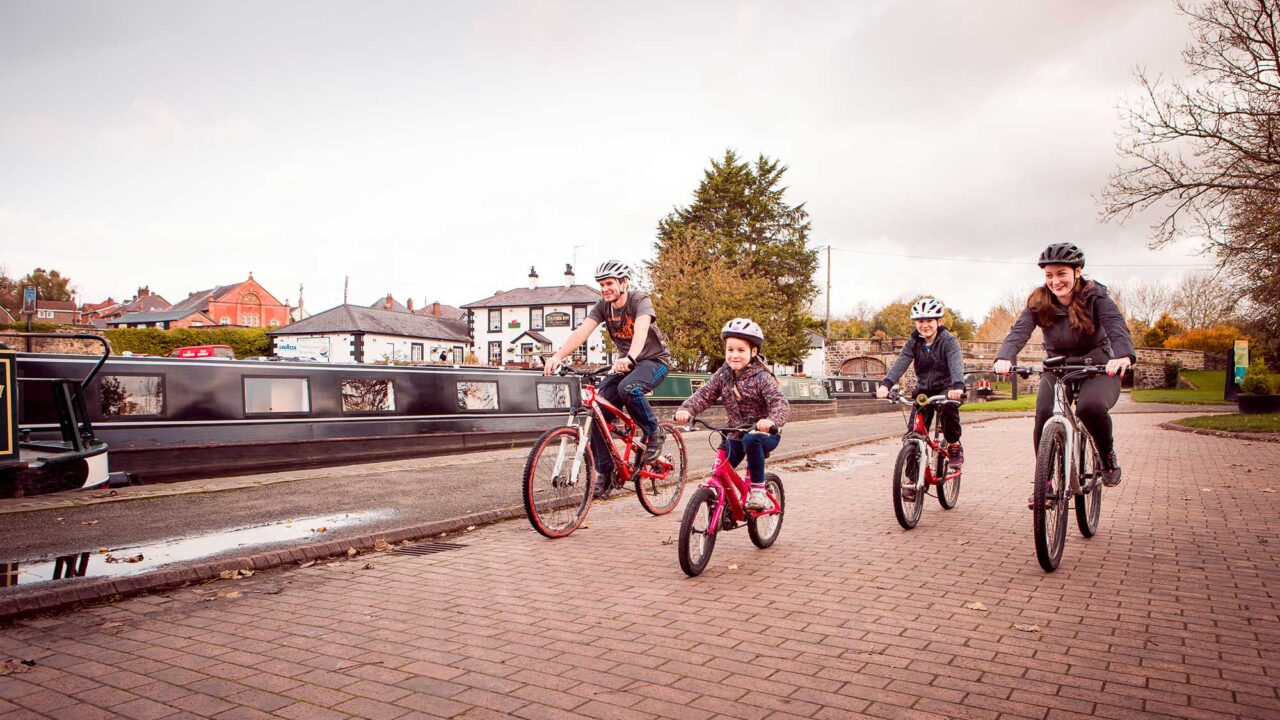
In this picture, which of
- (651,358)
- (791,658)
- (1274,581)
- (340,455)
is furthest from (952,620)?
(340,455)

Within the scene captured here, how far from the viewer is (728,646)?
3756 mm

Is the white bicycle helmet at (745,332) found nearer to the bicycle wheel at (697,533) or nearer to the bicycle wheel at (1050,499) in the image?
the bicycle wheel at (697,533)

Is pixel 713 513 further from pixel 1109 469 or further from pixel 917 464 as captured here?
pixel 1109 469

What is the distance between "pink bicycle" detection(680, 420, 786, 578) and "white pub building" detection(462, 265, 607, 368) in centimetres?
5625

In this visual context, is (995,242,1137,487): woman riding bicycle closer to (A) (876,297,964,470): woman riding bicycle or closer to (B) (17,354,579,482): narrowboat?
(A) (876,297,964,470): woman riding bicycle

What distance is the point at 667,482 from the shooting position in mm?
7578

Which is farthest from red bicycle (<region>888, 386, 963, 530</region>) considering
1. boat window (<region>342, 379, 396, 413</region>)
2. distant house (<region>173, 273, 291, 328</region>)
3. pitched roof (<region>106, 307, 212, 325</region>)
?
distant house (<region>173, 273, 291, 328</region>)

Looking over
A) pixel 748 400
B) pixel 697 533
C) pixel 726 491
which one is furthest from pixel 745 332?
pixel 697 533

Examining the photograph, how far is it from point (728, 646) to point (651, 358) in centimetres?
354

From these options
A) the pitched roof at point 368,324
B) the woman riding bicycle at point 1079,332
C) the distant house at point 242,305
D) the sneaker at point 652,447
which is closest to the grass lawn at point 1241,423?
the woman riding bicycle at point 1079,332

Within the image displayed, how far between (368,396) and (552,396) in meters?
4.67

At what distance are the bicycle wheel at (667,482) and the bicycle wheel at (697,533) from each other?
6.33ft

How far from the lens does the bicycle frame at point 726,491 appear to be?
5198 mm

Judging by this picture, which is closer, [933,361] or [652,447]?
[652,447]
